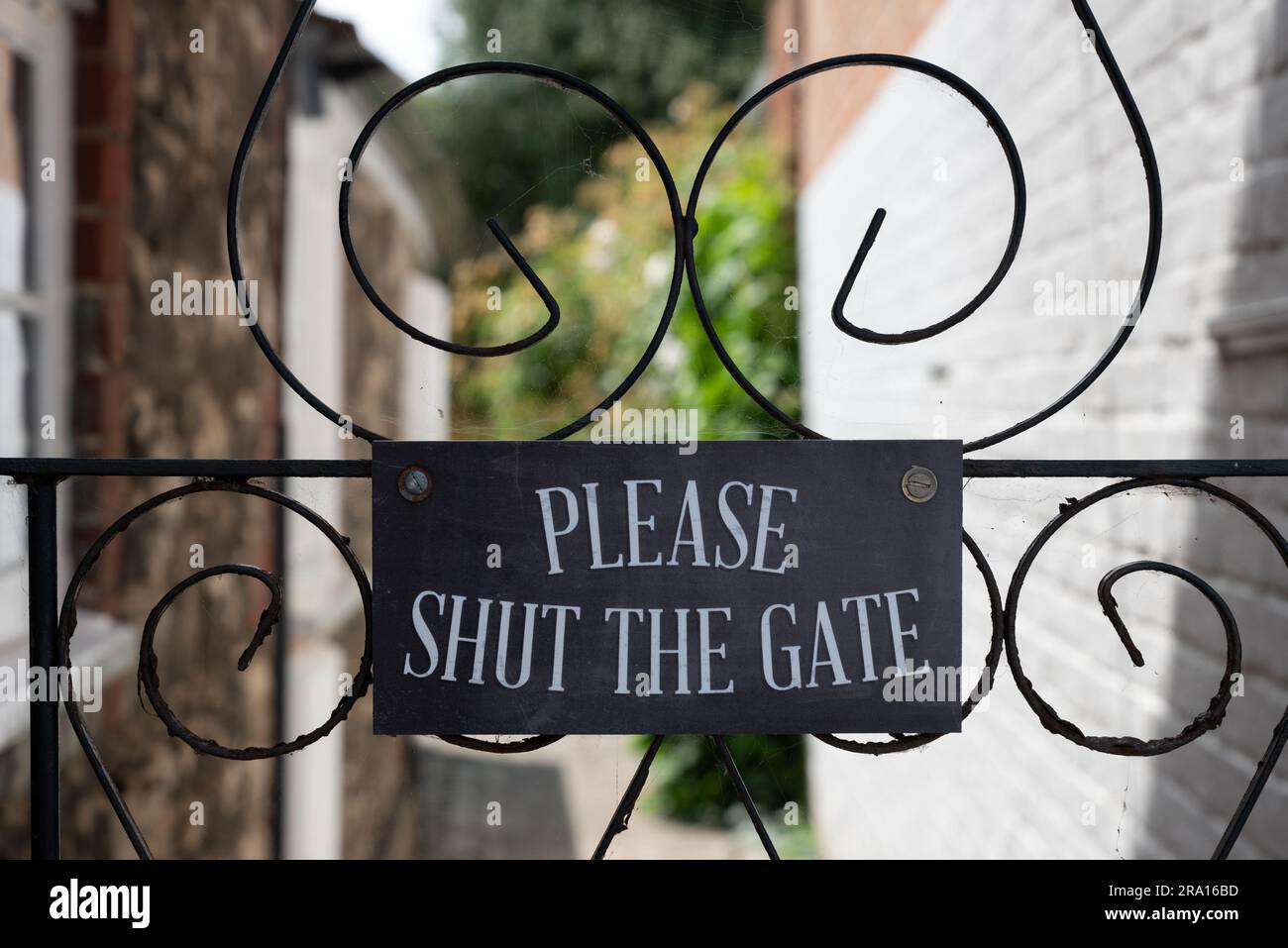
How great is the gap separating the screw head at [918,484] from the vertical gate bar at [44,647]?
713 mm

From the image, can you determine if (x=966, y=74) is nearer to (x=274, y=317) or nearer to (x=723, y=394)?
(x=274, y=317)

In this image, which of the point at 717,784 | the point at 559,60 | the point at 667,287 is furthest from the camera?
the point at 559,60

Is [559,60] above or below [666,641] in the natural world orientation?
above

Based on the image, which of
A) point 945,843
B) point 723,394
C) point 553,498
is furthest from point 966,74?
point 723,394

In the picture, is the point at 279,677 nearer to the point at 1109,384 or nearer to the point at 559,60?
the point at 1109,384

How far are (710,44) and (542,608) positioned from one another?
14.1 metres

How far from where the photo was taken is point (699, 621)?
2.90 ft

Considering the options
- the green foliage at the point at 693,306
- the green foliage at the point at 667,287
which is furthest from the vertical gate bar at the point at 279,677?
A: the green foliage at the point at 667,287

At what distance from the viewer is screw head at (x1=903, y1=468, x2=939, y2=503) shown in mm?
892

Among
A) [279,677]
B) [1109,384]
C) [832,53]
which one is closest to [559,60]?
[832,53]

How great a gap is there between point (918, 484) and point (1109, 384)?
1074 millimetres

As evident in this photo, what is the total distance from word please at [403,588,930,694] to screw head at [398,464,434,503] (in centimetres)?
8

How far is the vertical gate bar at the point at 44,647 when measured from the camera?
0.90 m

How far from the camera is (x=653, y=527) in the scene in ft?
2.90
